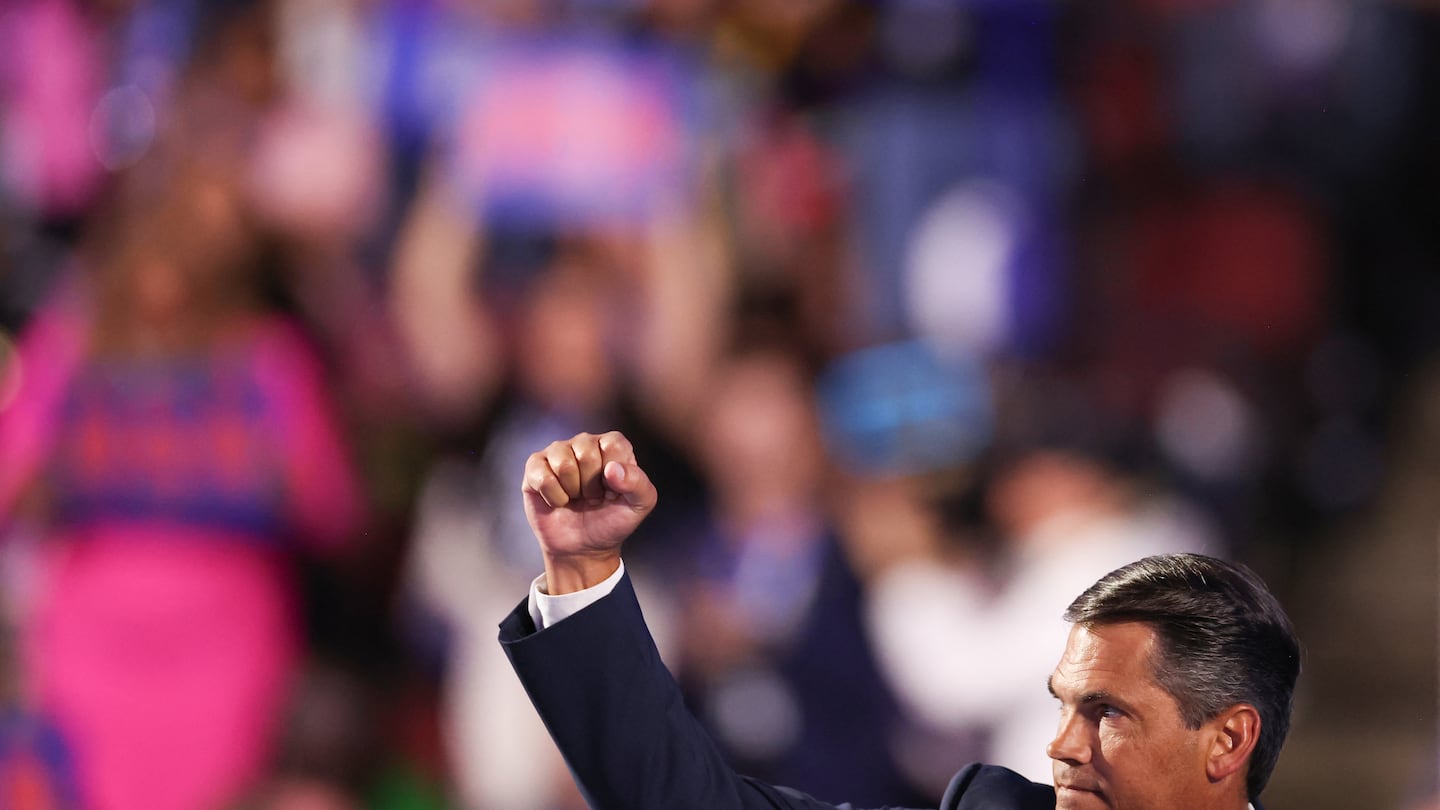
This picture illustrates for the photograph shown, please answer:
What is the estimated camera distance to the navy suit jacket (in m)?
1.52

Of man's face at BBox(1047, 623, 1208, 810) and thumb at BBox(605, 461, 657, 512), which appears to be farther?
man's face at BBox(1047, 623, 1208, 810)

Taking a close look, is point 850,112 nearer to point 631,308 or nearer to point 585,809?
point 631,308

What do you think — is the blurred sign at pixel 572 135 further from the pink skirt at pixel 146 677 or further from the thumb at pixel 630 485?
the thumb at pixel 630 485

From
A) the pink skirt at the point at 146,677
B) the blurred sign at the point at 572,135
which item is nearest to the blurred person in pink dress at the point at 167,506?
the pink skirt at the point at 146,677

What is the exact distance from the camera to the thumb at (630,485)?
4.80 feet

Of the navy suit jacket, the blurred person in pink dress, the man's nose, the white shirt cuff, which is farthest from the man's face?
the blurred person in pink dress

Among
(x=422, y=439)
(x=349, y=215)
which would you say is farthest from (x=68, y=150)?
(x=422, y=439)

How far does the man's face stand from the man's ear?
14 mm

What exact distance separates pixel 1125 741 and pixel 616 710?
52 cm

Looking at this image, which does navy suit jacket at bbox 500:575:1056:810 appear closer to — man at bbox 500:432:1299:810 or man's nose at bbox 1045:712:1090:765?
man at bbox 500:432:1299:810

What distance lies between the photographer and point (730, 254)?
4500 mm

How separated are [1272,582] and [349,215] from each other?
2.67 meters

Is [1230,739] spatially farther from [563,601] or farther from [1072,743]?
[563,601]

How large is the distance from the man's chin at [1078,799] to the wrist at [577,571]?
515 millimetres
